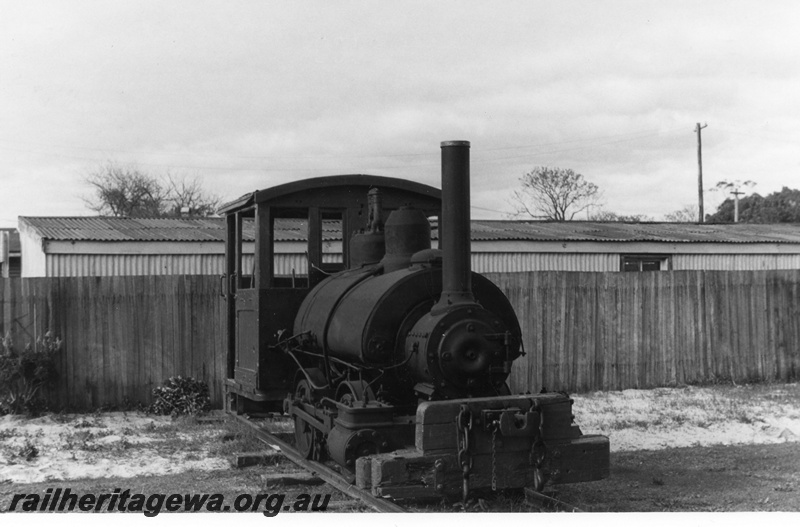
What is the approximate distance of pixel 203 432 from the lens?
997 centimetres

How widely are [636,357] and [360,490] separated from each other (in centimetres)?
803

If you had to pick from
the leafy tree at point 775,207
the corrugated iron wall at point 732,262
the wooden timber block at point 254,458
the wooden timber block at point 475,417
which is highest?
the leafy tree at point 775,207

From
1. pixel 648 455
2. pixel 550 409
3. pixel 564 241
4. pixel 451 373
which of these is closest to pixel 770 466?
pixel 648 455

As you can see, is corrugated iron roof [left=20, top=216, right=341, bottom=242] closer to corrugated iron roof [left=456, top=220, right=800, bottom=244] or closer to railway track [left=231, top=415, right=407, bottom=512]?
corrugated iron roof [left=456, top=220, right=800, bottom=244]

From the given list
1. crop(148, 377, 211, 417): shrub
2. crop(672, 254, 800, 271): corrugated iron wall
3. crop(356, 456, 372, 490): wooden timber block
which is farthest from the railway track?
crop(672, 254, 800, 271): corrugated iron wall

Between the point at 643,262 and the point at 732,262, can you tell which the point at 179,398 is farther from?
the point at 732,262

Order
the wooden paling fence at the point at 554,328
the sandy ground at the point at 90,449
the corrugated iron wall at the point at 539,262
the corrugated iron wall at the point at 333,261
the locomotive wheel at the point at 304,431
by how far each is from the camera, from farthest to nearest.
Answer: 1. the corrugated iron wall at the point at 539,262
2. the corrugated iron wall at the point at 333,261
3. the wooden paling fence at the point at 554,328
4. the sandy ground at the point at 90,449
5. the locomotive wheel at the point at 304,431

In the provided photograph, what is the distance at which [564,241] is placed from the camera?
16.8 m

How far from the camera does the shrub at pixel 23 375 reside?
34.5 feet

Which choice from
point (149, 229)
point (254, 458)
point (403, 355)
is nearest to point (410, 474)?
point (403, 355)

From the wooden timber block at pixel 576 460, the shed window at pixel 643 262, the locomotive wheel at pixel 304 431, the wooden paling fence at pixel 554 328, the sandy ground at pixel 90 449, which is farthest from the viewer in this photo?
the shed window at pixel 643 262

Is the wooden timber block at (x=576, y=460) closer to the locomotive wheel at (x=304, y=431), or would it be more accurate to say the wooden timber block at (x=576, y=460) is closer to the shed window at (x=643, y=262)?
the locomotive wheel at (x=304, y=431)

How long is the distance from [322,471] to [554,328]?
6.59 metres

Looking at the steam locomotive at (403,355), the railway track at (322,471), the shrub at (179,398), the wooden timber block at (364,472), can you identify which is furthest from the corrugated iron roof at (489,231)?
the wooden timber block at (364,472)
